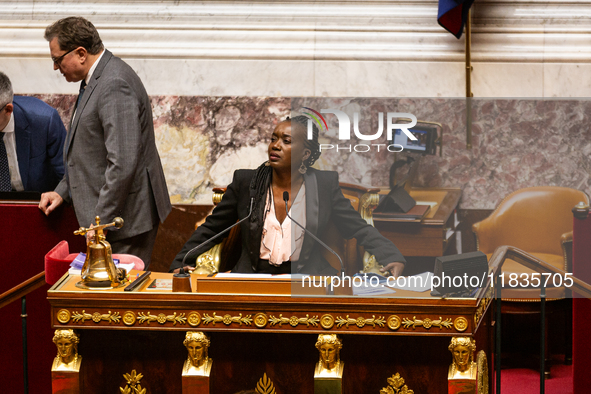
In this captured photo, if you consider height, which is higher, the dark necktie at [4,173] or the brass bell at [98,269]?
the dark necktie at [4,173]

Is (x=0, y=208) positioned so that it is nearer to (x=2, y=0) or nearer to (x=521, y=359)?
(x=2, y=0)

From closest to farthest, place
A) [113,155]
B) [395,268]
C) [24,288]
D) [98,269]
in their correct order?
[98,269] → [395,268] → [24,288] → [113,155]

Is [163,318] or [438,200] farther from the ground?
[438,200]

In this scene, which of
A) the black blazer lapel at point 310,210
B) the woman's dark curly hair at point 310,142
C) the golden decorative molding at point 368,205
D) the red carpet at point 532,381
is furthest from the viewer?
the red carpet at point 532,381

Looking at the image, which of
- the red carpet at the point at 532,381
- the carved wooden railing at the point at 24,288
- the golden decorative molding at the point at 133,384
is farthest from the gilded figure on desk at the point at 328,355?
the red carpet at the point at 532,381

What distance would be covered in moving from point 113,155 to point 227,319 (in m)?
1.26

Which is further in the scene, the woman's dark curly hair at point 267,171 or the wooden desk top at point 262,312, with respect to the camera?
the woman's dark curly hair at point 267,171

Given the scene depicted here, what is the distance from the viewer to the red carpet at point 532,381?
389cm

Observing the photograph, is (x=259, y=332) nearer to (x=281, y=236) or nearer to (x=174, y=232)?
(x=281, y=236)

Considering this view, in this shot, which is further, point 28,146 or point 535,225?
point 28,146

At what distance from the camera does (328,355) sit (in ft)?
8.66

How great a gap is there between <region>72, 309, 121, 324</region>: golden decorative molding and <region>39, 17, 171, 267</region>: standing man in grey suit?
0.89 meters

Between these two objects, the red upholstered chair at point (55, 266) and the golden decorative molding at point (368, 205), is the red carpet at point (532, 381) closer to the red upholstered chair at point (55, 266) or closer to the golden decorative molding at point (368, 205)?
the golden decorative molding at point (368, 205)

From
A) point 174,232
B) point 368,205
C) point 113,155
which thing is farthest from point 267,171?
point 174,232
